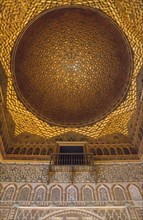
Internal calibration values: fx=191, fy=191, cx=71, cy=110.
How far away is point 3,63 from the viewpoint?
595 cm

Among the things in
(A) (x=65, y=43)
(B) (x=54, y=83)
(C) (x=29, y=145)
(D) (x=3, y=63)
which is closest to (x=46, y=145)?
(C) (x=29, y=145)

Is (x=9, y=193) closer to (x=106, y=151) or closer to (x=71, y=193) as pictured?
(x=71, y=193)

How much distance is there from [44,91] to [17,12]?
2.99 metres

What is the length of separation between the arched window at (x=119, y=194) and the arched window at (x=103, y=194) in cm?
24

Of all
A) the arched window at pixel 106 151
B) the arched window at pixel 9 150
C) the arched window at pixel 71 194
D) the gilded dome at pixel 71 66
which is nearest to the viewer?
the arched window at pixel 71 194

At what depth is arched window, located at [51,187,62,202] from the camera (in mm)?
5109

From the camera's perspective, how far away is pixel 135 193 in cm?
529

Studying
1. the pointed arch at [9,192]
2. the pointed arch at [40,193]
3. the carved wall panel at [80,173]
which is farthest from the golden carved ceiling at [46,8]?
the pointed arch at [40,193]

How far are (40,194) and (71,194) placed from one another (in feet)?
2.79

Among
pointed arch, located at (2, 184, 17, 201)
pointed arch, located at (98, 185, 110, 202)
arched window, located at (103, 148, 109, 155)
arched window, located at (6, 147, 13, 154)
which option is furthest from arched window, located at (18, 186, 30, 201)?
arched window, located at (103, 148, 109, 155)

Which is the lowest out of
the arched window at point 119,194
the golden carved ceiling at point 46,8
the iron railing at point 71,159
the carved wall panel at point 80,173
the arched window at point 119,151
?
the arched window at point 119,194

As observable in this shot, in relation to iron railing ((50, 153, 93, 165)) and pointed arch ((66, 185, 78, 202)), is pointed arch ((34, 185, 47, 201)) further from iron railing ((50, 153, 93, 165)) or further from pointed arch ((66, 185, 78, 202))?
iron railing ((50, 153, 93, 165))

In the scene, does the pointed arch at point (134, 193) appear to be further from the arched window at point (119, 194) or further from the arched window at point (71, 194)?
the arched window at point (71, 194)

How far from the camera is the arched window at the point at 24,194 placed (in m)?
5.12
